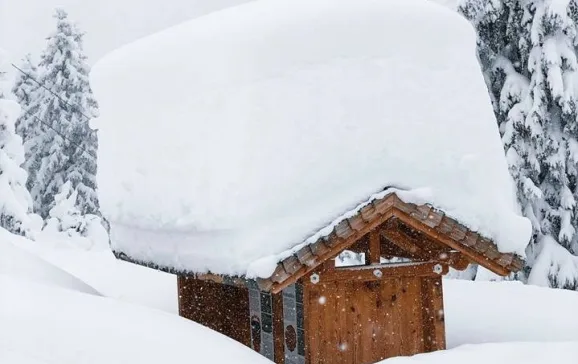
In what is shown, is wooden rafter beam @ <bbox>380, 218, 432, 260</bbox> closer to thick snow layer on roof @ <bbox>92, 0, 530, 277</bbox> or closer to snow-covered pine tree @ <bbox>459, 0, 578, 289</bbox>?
thick snow layer on roof @ <bbox>92, 0, 530, 277</bbox>

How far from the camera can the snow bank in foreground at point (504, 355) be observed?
7.88 m

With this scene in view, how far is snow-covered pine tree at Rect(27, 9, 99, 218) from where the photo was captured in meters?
27.2

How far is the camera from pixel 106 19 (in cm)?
17200

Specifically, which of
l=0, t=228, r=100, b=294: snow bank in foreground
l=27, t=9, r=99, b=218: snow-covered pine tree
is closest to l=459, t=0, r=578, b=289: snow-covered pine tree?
l=0, t=228, r=100, b=294: snow bank in foreground

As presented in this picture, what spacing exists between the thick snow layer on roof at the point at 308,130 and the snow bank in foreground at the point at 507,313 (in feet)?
13.2

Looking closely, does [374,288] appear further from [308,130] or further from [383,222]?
[308,130]

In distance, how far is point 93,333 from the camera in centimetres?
636

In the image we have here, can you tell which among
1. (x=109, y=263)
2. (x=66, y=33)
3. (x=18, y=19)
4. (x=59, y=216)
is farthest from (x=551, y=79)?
(x=18, y=19)

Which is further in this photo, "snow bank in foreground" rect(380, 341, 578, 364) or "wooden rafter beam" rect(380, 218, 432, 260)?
"wooden rafter beam" rect(380, 218, 432, 260)

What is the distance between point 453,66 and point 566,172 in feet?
25.3

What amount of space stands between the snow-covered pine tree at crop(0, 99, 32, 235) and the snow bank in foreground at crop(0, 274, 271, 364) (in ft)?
41.4

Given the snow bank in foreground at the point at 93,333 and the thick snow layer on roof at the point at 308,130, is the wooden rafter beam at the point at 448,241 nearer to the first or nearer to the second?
the thick snow layer on roof at the point at 308,130

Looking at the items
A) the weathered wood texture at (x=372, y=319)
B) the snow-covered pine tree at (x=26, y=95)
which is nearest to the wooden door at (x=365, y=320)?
the weathered wood texture at (x=372, y=319)

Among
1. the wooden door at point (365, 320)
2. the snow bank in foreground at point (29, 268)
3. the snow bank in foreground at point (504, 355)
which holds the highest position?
the snow bank in foreground at point (29, 268)
